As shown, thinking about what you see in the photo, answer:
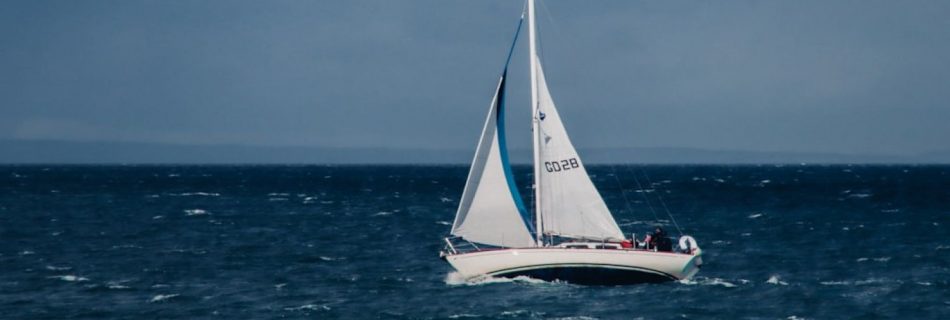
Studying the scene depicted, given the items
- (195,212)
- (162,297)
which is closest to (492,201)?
(162,297)

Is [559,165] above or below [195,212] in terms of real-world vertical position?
above

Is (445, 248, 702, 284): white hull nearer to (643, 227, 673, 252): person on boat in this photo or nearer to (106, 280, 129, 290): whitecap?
(643, 227, 673, 252): person on boat

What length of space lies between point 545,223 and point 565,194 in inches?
51.0

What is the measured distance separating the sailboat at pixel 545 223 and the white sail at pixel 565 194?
0.04 m

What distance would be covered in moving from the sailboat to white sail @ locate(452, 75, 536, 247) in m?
0.04

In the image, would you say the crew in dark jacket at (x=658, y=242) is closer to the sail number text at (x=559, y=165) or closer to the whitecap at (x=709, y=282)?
the whitecap at (x=709, y=282)

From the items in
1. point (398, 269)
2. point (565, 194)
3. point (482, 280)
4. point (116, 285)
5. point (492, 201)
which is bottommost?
point (116, 285)

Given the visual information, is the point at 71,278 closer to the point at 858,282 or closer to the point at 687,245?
the point at 687,245

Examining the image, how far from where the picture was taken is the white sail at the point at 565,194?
133ft

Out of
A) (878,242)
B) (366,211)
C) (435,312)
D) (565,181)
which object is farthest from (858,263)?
(366,211)

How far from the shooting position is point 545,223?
135 ft

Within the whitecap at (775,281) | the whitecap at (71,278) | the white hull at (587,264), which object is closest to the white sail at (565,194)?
the white hull at (587,264)

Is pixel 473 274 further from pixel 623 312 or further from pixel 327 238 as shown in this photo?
pixel 327 238

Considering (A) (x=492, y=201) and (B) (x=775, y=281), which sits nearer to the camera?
(A) (x=492, y=201)
